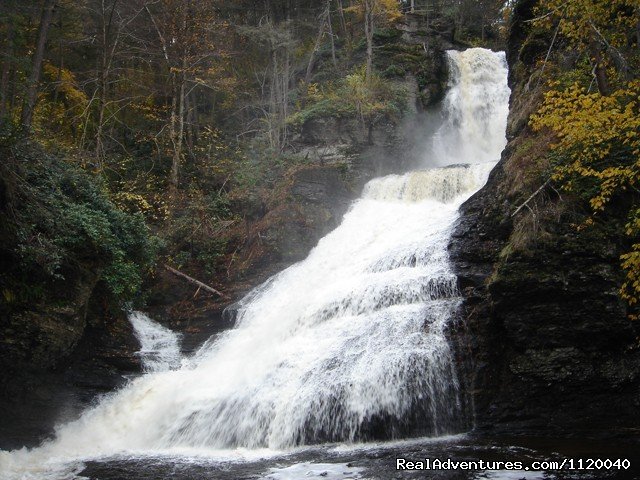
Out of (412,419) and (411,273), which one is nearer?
(412,419)

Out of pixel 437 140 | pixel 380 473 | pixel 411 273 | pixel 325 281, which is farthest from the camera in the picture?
pixel 437 140

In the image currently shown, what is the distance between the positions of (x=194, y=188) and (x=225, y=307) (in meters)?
7.52

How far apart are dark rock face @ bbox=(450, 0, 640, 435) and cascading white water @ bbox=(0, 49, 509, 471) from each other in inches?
27.4

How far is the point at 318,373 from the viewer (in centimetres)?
Answer: 1027

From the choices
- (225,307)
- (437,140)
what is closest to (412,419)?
(225,307)

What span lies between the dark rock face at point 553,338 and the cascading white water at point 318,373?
70 cm

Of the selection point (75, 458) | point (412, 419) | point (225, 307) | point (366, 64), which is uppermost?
point (366, 64)

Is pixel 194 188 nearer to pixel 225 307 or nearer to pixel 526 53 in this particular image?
pixel 225 307

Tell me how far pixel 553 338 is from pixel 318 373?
4.39m

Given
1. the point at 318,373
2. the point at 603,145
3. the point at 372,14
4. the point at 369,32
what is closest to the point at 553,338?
the point at 603,145

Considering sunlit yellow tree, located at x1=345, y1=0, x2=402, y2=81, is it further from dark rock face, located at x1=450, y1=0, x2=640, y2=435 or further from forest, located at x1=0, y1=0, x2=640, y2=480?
dark rock face, located at x1=450, y1=0, x2=640, y2=435

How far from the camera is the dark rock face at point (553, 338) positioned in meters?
9.05

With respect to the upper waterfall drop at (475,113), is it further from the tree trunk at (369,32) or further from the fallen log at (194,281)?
the fallen log at (194,281)

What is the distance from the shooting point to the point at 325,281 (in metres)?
15.1
